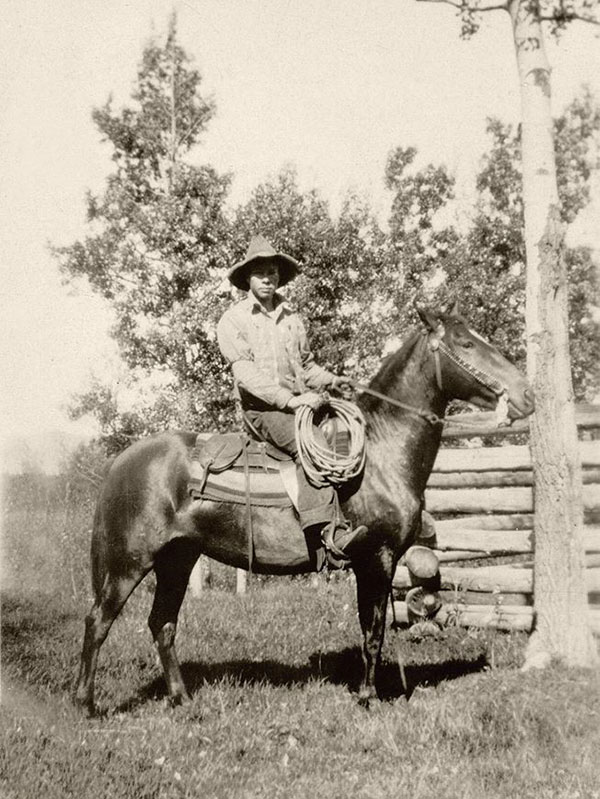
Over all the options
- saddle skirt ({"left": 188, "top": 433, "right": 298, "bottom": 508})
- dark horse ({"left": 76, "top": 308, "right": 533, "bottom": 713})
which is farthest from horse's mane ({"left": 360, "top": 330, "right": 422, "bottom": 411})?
saddle skirt ({"left": 188, "top": 433, "right": 298, "bottom": 508})

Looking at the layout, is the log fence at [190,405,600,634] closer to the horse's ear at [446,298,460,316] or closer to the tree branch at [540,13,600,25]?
the horse's ear at [446,298,460,316]

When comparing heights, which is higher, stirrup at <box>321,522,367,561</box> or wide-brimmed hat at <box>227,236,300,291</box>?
wide-brimmed hat at <box>227,236,300,291</box>

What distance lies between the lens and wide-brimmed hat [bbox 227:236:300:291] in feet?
21.5

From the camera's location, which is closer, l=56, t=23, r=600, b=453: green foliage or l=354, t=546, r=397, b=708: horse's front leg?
l=354, t=546, r=397, b=708: horse's front leg

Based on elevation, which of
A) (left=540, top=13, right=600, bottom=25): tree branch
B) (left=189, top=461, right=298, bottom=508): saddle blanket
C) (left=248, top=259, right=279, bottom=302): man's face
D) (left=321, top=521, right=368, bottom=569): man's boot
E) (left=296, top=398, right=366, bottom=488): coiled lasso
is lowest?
(left=321, top=521, right=368, bottom=569): man's boot

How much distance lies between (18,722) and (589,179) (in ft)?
64.5

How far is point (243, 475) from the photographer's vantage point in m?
6.17

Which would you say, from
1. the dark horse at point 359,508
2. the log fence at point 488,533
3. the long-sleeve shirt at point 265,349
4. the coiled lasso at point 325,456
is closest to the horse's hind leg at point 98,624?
the dark horse at point 359,508

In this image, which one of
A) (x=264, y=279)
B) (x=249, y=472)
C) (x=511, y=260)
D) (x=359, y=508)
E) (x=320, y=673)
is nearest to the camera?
(x=359, y=508)

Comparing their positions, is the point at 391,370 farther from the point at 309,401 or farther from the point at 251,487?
the point at 251,487

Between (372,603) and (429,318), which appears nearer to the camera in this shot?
(429,318)

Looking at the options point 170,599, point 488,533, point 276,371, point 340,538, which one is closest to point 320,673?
point 170,599

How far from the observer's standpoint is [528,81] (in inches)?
284

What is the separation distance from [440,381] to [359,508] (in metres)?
1.21
